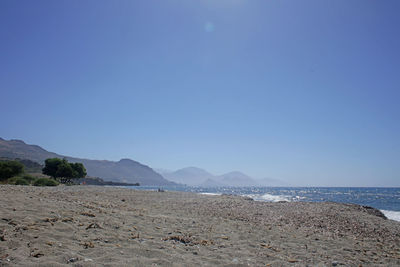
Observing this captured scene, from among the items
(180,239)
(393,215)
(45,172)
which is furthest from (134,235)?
(45,172)

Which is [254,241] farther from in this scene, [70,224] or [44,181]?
[44,181]

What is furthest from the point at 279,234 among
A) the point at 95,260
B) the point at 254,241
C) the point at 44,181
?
the point at 44,181

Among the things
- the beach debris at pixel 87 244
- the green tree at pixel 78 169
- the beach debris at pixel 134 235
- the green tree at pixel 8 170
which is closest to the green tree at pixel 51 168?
the green tree at pixel 78 169

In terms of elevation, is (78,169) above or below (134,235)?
above

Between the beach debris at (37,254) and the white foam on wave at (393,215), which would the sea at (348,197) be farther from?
the beach debris at (37,254)

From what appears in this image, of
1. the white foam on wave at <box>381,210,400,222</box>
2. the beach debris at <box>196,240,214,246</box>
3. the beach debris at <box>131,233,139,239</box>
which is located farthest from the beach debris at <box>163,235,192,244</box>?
the white foam on wave at <box>381,210,400,222</box>

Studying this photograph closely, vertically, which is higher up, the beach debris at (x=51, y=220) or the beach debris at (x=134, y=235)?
the beach debris at (x=51, y=220)

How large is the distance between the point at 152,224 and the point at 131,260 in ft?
12.9

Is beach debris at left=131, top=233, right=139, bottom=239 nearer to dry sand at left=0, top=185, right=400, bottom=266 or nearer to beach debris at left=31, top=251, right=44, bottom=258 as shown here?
dry sand at left=0, top=185, right=400, bottom=266

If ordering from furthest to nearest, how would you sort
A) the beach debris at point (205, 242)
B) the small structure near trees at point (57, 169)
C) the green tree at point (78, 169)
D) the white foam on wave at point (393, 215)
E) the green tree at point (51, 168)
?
the green tree at point (78, 169) → the green tree at point (51, 168) → the small structure near trees at point (57, 169) → the white foam on wave at point (393, 215) → the beach debris at point (205, 242)

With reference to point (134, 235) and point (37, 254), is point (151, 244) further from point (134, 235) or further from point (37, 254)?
point (37, 254)

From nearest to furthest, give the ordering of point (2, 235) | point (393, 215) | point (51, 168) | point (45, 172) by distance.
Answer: point (2, 235)
point (393, 215)
point (51, 168)
point (45, 172)

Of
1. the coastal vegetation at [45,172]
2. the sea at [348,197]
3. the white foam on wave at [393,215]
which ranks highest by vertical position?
the coastal vegetation at [45,172]

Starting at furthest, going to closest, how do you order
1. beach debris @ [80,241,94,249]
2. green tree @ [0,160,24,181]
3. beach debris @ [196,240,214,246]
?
green tree @ [0,160,24,181], beach debris @ [196,240,214,246], beach debris @ [80,241,94,249]
